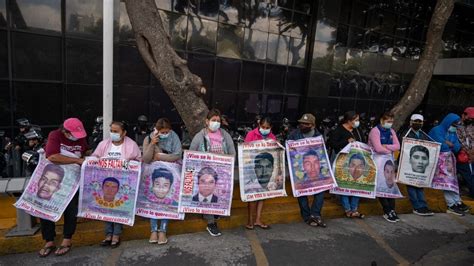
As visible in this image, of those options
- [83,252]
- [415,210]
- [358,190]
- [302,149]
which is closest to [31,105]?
[83,252]

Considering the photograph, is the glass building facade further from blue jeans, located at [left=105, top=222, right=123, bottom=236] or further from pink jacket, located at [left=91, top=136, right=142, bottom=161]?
blue jeans, located at [left=105, top=222, right=123, bottom=236]

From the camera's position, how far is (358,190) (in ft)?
16.5

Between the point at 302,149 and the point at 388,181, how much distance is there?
1.70 meters

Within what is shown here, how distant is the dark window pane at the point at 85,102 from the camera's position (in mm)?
8461

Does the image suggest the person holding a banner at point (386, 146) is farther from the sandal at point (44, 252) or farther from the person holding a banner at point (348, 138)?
the sandal at point (44, 252)

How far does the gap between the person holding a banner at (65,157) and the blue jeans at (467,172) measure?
6668 millimetres

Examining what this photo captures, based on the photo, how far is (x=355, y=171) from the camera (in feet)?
16.4

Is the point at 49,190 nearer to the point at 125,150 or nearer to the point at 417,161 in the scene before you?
the point at 125,150

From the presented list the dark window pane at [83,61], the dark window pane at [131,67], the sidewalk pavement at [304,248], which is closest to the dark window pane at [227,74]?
the dark window pane at [131,67]

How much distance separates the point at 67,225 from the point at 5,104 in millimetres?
5842

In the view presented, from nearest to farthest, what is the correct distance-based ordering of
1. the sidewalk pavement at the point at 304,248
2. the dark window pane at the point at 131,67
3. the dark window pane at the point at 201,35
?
the sidewalk pavement at the point at 304,248 < the dark window pane at the point at 131,67 < the dark window pane at the point at 201,35

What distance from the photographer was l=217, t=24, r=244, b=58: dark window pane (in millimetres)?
10828

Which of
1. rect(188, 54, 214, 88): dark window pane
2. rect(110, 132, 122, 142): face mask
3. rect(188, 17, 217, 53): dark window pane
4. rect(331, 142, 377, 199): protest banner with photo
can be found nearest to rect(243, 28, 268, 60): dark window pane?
rect(188, 17, 217, 53): dark window pane

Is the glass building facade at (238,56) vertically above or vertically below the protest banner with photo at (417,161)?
above
